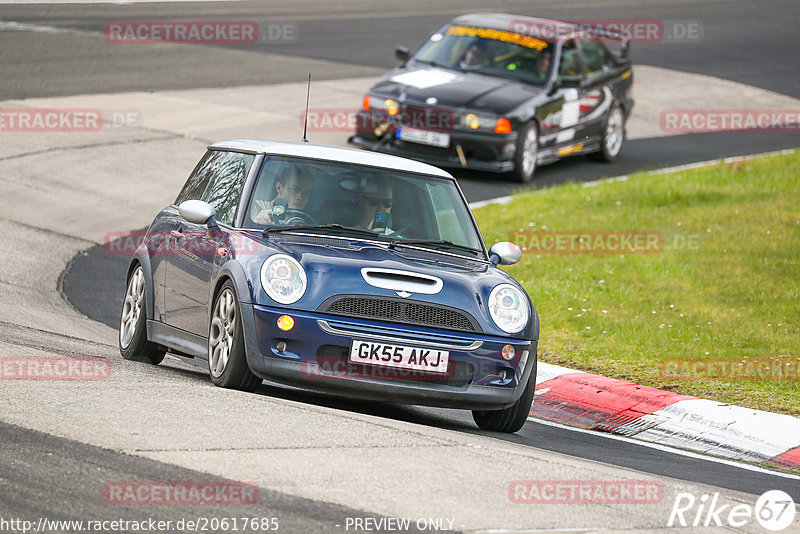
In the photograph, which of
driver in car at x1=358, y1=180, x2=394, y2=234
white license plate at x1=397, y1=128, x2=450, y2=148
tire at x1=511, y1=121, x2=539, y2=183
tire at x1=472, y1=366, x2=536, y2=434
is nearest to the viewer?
tire at x1=472, y1=366, x2=536, y2=434

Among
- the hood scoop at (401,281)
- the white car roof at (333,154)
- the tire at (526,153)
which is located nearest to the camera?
the hood scoop at (401,281)

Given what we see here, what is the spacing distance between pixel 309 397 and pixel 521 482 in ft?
8.31

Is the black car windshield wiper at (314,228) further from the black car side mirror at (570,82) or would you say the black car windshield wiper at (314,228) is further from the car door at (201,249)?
the black car side mirror at (570,82)

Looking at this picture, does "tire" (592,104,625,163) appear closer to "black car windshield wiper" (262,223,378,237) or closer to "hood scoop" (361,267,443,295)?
"black car windshield wiper" (262,223,378,237)

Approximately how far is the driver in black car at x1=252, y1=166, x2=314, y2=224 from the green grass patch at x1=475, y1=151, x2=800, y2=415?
3.15 meters

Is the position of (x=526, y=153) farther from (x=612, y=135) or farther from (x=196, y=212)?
(x=196, y=212)

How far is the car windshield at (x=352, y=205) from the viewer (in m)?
8.27

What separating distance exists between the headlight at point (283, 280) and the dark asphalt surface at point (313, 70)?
0.95 metres

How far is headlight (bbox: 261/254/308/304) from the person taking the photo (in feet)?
24.4

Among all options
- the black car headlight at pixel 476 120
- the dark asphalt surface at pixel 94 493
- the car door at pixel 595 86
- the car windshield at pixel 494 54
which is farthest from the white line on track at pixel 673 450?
the car door at pixel 595 86

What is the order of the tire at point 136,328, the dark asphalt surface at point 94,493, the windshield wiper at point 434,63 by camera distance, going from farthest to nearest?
the windshield wiper at point 434,63 < the tire at point 136,328 < the dark asphalt surface at point 94,493

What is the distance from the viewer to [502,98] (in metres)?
17.4

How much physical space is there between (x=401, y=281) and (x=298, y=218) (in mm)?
982

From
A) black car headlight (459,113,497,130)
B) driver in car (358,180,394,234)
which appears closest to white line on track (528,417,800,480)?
driver in car (358,180,394,234)
